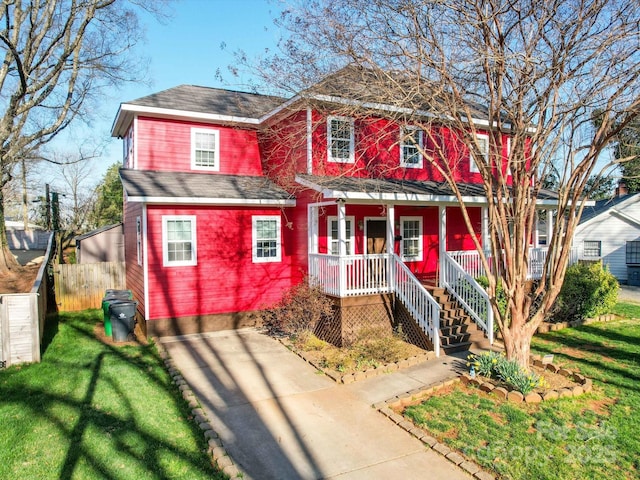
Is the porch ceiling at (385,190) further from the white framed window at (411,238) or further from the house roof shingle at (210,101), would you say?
the house roof shingle at (210,101)

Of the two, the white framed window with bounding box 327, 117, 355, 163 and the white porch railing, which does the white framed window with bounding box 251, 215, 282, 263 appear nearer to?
the white porch railing

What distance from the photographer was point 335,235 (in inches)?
510

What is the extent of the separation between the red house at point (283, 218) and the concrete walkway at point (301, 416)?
1693 mm

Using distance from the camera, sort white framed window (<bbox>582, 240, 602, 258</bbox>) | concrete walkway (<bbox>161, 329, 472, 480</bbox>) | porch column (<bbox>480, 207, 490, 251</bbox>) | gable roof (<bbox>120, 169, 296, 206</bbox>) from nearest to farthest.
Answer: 1. concrete walkway (<bbox>161, 329, 472, 480</bbox>)
2. gable roof (<bbox>120, 169, 296, 206</bbox>)
3. porch column (<bbox>480, 207, 490, 251</bbox>)
4. white framed window (<bbox>582, 240, 602, 258</bbox>)

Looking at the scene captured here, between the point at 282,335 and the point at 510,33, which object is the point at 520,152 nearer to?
the point at 510,33

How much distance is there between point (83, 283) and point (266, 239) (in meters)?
6.26

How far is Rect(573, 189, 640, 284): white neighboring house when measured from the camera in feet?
77.0

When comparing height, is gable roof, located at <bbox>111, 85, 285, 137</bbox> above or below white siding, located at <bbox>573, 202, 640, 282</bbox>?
above

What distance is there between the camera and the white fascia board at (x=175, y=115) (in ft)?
41.6

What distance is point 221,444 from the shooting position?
5.76 metres

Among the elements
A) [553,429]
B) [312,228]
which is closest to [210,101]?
[312,228]

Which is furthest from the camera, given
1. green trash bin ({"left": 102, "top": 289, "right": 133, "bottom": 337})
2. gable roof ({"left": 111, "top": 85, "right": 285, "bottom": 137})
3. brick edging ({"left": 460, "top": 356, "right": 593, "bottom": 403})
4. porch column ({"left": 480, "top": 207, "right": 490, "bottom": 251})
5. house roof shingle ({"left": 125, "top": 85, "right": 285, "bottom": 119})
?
house roof shingle ({"left": 125, "top": 85, "right": 285, "bottom": 119})

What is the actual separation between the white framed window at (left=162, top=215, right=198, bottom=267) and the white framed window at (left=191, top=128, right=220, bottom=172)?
7.92ft

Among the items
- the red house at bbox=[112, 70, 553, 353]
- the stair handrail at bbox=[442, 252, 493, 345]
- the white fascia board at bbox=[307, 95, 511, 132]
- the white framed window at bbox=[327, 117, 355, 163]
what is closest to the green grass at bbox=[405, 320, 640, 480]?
the stair handrail at bbox=[442, 252, 493, 345]
